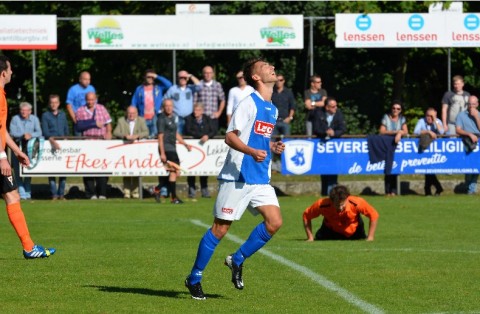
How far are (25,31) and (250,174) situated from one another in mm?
17530

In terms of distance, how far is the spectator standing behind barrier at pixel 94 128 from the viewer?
79.9ft

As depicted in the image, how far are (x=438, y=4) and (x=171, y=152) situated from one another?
8209 millimetres

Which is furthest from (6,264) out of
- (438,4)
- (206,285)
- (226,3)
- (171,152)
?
(226,3)

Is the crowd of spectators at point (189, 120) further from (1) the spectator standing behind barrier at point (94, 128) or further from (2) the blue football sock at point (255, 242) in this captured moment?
(2) the blue football sock at point (255, 242)

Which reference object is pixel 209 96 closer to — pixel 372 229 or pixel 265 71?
Answer: pixel 372 229

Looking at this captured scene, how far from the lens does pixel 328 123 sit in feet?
81.1

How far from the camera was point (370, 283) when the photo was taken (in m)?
10.6

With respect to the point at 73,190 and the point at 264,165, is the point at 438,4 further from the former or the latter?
→ the point at 264,165

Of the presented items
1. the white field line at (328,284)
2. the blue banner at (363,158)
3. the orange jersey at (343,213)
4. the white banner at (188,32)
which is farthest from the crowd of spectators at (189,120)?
the white field line at (328,284)

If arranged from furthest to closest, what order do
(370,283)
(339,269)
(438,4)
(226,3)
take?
(226,3), (438,4), (339,269), (370,283)

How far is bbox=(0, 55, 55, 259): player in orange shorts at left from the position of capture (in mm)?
12195

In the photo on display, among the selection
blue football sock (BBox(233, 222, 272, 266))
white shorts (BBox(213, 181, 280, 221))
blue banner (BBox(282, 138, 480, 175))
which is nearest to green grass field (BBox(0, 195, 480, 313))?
blue football sock (BBox(233, 222, 272, 266))

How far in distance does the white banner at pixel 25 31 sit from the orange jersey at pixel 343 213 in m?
12.4

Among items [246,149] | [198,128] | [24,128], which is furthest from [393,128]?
[246,149]
